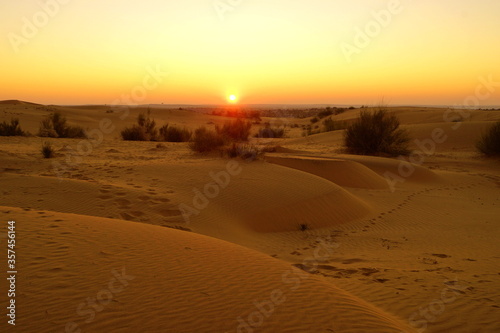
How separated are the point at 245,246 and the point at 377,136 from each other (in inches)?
662

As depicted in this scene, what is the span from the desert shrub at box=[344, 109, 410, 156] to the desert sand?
214 inches

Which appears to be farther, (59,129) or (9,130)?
(59,129)

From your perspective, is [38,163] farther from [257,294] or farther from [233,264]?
[257,294]

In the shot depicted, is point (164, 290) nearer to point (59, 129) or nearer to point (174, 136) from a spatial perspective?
point (174, 136)

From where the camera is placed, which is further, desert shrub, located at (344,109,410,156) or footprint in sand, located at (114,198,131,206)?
desert shrub, located at (344,109,410,156)

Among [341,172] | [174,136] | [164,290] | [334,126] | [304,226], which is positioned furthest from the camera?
[334,126]

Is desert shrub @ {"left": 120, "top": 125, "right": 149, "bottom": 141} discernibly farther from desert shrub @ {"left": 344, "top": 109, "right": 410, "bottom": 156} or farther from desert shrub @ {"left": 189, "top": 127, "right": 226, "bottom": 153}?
desert shrub @ {"left": 344, "top": 109, "right": 410, "bottom": 156}

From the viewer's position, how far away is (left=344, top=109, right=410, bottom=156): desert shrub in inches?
888

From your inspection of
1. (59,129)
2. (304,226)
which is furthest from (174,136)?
(304,226)

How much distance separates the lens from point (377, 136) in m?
22.9

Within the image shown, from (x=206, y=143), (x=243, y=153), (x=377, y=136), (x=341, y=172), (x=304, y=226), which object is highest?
(x=377, y=136)

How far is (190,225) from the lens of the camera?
9055 millimetres

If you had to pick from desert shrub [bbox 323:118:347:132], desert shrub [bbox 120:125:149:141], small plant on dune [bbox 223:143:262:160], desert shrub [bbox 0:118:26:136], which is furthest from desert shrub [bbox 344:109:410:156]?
desert shrub [bbox 0:118:26:136]

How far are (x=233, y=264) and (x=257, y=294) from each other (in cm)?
108
